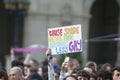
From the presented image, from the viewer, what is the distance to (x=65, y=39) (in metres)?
12.6

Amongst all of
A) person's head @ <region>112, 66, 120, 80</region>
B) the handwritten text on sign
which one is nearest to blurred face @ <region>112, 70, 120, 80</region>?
person's head @ <region>112, 66, 120, 80</region>

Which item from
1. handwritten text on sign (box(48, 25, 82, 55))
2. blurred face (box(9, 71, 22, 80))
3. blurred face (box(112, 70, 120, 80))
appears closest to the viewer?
blurred face (box(9, 71, 22, 80))

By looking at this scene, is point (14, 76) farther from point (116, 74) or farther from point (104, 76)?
point (116, 74)

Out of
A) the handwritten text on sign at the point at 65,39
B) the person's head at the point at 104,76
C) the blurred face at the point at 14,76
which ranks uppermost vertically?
the handwritten text on sign at the point at 65,39

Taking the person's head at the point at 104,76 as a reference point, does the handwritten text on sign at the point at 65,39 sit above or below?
above

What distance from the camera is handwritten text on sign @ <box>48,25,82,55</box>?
12.4 metres

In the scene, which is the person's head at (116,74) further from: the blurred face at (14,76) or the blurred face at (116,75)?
the blurred face at (14,76)

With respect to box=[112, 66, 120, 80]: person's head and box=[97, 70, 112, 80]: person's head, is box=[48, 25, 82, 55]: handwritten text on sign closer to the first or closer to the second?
box=[97, 70, 112, 80]: person's head

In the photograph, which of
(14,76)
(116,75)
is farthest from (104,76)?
(14,76)

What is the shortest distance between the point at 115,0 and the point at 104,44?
2.23m

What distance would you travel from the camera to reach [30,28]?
27.4 meters

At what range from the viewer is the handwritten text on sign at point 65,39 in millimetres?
12422

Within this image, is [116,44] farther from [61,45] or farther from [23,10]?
[61,45]

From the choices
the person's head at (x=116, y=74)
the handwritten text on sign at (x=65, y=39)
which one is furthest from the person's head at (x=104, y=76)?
the handwritten text on sign at (x=65, y=39)
